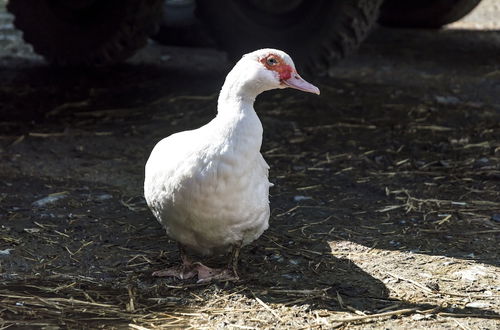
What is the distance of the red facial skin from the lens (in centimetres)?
358

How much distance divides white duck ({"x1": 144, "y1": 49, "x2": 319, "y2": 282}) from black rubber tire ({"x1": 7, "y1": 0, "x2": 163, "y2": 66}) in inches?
154

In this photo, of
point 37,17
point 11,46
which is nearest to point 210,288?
point 37,17

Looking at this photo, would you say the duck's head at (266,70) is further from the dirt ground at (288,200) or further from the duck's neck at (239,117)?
the dirt ground at (288,200)

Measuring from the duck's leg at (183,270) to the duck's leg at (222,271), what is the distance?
25 mm

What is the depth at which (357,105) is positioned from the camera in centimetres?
679

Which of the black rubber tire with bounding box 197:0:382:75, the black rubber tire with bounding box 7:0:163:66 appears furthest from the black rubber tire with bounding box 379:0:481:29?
the black rubber tire with bounding box 7:0:163:66

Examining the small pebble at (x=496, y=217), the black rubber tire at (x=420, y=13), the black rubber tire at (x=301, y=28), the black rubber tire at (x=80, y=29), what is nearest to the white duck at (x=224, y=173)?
the small pebble at (x=496, y=217)

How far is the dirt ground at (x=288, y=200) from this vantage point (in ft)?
11.4

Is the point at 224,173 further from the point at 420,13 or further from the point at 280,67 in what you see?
the point at 420,13

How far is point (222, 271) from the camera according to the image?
3.76m

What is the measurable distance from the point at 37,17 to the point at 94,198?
10.6 ft

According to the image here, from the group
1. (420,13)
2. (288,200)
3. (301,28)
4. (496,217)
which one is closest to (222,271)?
(288,200)

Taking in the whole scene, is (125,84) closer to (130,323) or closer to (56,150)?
(56,150)

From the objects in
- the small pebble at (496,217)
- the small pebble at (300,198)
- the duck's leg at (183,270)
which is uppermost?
the duck's leg at (183,270)
